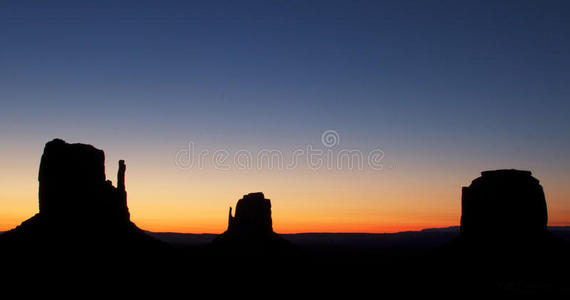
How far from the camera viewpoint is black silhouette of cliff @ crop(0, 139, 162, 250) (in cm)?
5869

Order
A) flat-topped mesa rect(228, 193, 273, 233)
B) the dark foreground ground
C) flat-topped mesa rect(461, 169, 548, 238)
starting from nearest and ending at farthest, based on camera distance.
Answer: the dark foreground ground, flat-topped mesa rect(461, 169, 548, 238), flat-topped mesa rect(228, 193, 273, 233)

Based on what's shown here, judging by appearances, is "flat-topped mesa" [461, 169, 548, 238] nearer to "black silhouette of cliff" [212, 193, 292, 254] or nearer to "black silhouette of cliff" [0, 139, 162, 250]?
"black silhouette of cliff" [212, 193, 292, 254]

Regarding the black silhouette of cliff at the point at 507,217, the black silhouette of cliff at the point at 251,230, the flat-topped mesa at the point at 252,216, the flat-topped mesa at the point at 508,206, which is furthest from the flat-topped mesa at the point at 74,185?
the flat-topped mesa at the point at 252,216

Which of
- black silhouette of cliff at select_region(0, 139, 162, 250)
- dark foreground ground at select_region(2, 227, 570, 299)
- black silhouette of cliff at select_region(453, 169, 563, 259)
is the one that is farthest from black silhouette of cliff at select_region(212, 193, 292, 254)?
black silhouette of cliff at select_region(0, 139, 162, 250)

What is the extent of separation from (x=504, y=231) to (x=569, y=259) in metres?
11.1

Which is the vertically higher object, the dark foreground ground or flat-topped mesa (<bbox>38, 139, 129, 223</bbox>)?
flat-topped mesa (<bbox>38, 139, 129, 223</bbox>)

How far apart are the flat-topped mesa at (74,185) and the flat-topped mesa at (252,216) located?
63.6 meters

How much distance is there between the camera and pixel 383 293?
2872 inches

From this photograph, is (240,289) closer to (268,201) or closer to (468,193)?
(468,193)

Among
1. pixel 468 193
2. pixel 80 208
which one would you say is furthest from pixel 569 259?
pixel 80 208

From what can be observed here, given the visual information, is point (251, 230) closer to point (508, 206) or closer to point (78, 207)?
point (508, 206)

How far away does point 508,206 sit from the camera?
266 feet

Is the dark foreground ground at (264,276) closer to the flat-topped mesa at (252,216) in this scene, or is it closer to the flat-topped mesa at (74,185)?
the flat-topped mesa at (74,185)

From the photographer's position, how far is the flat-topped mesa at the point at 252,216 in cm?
12900
